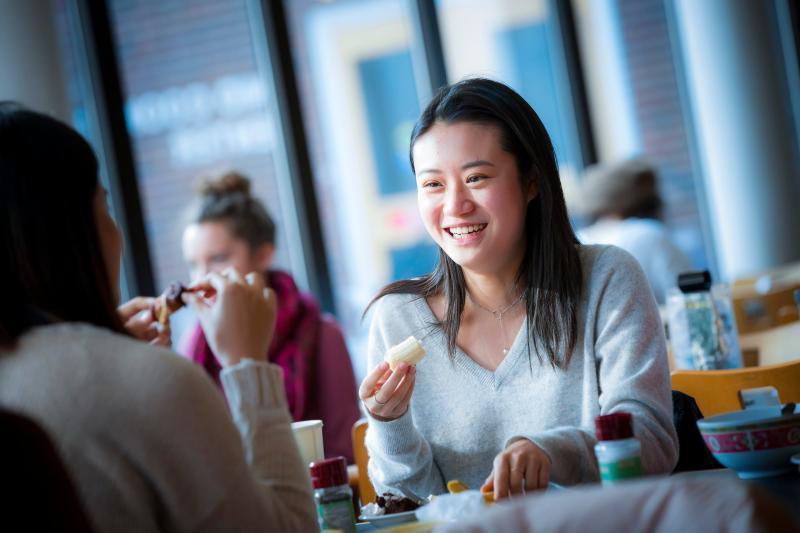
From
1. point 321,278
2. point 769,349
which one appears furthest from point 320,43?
point 769,349

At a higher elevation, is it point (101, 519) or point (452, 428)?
point (101, 519)

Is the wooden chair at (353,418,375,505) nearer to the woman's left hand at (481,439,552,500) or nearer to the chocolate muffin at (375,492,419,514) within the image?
the chocolate muffin at (375,492,419,514)

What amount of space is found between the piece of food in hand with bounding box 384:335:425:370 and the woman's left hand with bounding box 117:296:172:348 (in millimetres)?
446

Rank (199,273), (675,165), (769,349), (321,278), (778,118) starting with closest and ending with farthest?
(769,349)
(199,273)
(321,278)
(778,118)
(675,165)

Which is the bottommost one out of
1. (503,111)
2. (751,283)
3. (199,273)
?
(751,283)

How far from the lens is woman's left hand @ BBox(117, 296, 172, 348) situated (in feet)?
6.11

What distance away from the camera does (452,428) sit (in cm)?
192

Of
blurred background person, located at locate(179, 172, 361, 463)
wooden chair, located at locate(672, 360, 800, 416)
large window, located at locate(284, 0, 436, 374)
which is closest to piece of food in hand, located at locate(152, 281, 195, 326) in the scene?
wooden chair, located at locate(672, 360, 800, 416)

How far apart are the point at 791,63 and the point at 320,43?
3.40 metres

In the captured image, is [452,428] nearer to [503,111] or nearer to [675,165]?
[503,111]

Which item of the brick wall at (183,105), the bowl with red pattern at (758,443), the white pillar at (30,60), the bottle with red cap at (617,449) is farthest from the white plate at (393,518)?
the brick wall at (183,105)

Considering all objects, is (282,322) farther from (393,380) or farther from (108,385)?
(108,385)

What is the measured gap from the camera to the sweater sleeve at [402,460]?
1829 mm

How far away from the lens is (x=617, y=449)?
1325 mm
